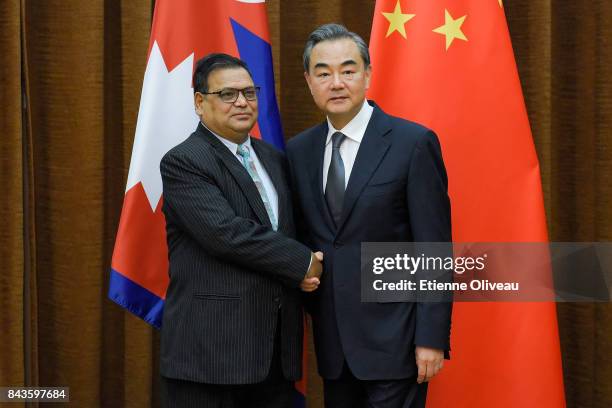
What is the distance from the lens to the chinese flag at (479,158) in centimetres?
232

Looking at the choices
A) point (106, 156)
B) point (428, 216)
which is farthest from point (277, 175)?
point (106, 156)

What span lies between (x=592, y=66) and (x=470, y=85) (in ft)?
2.75

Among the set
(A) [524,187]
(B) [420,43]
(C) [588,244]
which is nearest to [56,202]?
(B) [420,43]

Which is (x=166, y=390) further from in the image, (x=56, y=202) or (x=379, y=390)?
(x=56, y=202)

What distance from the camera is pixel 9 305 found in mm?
2578

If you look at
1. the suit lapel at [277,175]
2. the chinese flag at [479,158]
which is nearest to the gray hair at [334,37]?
the suit lapel at [277,175]

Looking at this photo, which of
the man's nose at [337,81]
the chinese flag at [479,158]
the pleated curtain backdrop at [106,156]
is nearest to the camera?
the man's nose at [337,81]

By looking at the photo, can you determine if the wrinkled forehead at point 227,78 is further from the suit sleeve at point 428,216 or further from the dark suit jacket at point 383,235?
the suit sleeve at point 428,216

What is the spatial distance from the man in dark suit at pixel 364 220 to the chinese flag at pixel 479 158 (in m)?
0.40

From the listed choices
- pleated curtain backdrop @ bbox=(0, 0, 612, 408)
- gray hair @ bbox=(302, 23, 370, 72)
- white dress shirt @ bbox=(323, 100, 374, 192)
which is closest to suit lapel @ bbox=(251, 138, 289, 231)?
white dress shirt @ bbox=(323, 100, 374, 192)

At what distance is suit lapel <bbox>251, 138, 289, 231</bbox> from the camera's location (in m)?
1.99

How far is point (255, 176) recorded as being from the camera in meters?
2.02

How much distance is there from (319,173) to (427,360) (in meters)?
0.54

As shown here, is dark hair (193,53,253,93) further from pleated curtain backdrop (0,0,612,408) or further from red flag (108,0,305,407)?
pleated curtain backdrop (0,0,612,408)
